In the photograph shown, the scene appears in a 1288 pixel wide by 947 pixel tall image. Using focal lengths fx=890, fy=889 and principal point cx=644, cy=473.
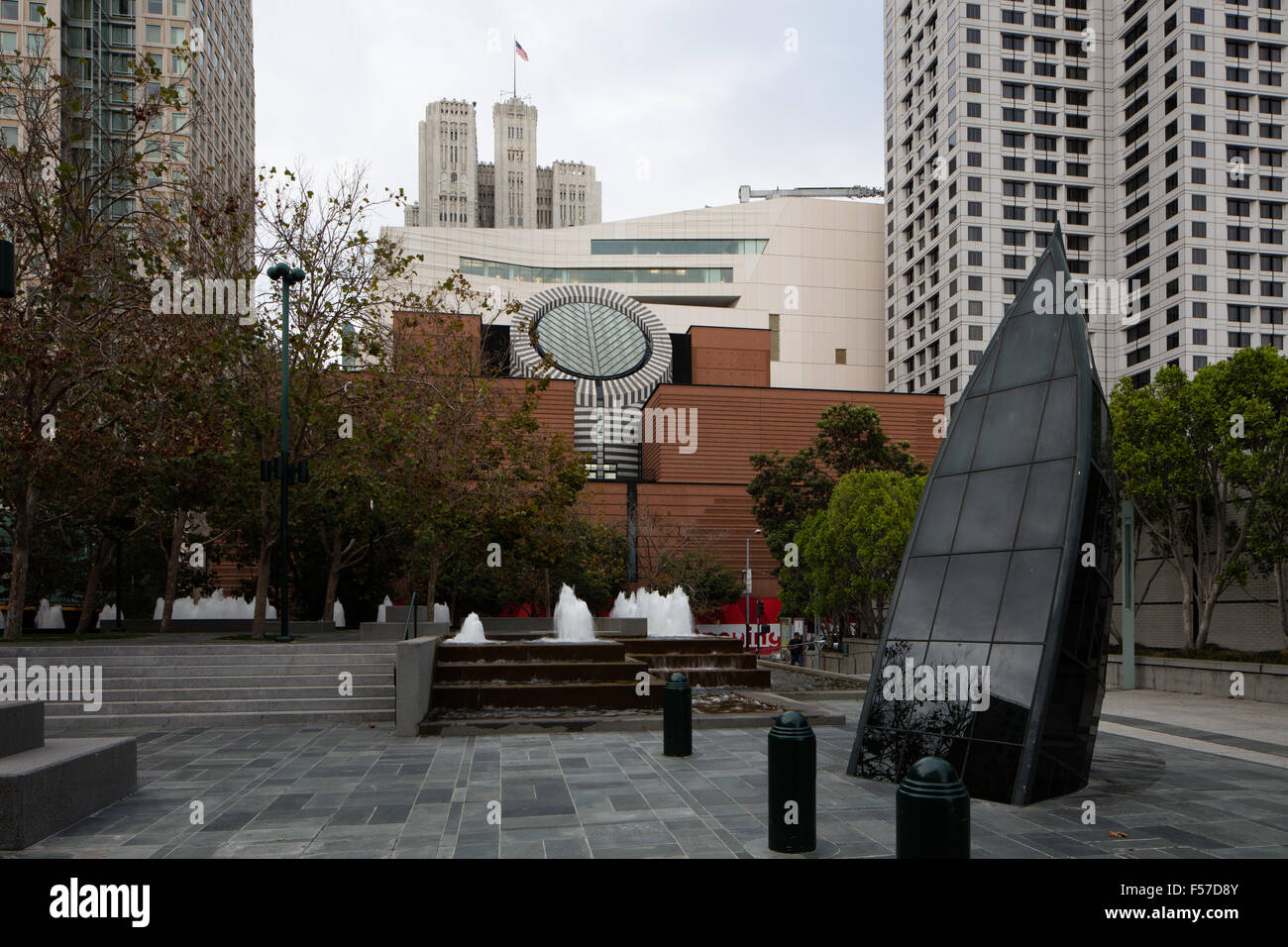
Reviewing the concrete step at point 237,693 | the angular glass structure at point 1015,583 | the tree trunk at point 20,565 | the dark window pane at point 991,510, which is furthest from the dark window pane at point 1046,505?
the tree trunk at point 20,565

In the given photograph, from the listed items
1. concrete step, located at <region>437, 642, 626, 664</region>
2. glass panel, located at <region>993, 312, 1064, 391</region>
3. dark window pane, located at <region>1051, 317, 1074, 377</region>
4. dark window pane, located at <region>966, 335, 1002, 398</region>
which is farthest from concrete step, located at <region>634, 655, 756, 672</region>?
dark window pane, located at <region>1051, 317, 1074, 377</region>

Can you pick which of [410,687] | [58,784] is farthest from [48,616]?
[58,784]

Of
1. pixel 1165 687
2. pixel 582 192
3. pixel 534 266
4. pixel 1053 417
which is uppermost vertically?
pixel 582 192

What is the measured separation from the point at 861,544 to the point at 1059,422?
23990 millimetres

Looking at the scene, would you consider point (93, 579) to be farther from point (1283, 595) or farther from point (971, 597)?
point (1283, 595)

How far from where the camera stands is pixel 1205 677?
21656 millimetres

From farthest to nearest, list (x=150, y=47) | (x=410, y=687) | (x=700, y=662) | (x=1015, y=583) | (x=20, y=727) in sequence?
1. (x=150, y=47)
2. (x=700, y=662)
3. (x=410, y=687)
4. (x=1015, y=583)
5. (x=20, y=727)

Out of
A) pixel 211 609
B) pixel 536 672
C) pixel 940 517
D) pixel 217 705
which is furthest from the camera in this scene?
pixel 211 609

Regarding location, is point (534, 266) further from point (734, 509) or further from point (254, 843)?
point (254, 843)

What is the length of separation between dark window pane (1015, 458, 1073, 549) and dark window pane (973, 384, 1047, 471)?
392 millimetres

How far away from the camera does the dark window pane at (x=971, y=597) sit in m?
9.55

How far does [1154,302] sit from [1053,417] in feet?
235

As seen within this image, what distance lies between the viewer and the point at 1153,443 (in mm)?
24062
